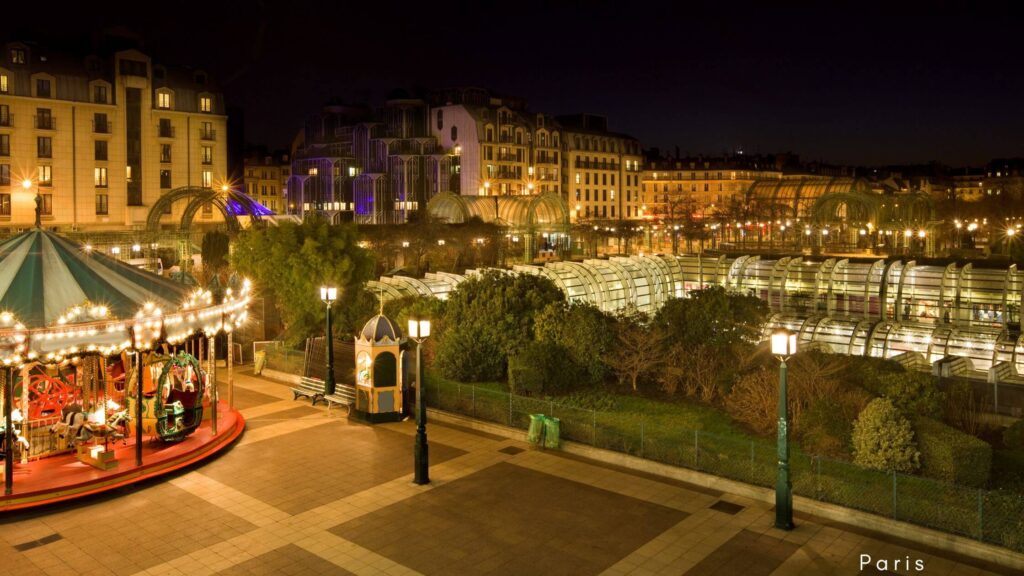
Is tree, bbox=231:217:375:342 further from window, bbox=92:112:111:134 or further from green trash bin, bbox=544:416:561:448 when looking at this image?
window, bbox=92:112:111:134

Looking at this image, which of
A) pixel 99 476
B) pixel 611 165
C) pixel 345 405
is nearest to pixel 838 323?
pixel 345 405

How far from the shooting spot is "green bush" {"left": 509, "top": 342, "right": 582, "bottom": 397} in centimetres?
2375

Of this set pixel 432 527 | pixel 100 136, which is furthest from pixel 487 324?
pixel 100 136

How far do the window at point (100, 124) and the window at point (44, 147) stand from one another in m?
3.33

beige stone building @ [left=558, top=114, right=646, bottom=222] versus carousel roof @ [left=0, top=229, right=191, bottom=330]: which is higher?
beige stone building @ [left=558, top=114, right=646, bottom=222]

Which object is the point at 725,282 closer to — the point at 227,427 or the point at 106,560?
the point at 227,427

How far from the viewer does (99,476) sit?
17.2 meters

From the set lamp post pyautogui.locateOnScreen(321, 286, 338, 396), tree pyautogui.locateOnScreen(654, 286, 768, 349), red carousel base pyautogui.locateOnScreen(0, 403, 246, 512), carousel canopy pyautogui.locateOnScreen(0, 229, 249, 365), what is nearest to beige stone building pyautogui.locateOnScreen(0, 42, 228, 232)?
lamp post pyautogui.locateOnScreen(321, 286, 338, 396)

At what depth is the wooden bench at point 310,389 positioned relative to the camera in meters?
24.7

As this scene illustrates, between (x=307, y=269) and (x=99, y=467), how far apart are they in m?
13.3

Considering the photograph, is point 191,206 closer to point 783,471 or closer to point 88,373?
point 88,373

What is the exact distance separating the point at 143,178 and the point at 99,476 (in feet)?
174

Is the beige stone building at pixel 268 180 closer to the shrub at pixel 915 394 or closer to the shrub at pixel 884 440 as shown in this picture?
the shrub at pixel 915 394

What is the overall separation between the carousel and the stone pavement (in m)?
0.92
